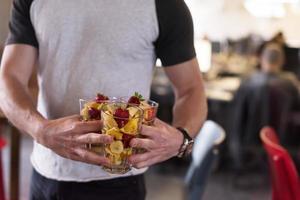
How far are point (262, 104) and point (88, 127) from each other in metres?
2.98

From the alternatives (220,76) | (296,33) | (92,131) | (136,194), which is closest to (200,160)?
(136,194)

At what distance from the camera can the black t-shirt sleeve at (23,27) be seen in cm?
110

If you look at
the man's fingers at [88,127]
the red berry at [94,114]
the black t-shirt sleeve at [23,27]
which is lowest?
the man's fingers at [88,127]

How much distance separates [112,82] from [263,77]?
2.85m

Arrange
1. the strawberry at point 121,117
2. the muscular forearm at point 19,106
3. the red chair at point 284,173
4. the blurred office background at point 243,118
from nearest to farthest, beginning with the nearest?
the strawberry at point 121,117 < the muscular forearm at point 19,106 < the red chair at point 284,173 < the blurred office background at point 243,118

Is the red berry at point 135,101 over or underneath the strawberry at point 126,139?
over

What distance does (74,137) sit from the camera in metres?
0.88

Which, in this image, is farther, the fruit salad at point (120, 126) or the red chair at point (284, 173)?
the red chair at point (284, 173)

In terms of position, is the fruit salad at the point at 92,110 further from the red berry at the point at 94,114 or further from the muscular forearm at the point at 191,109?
the muscular forearm at the point at 191,109

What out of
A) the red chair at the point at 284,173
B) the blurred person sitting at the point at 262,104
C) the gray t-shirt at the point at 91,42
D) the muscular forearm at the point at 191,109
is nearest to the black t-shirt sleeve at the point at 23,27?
the gray t-shirt at the point at 91,42

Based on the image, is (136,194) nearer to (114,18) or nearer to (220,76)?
(114,18)

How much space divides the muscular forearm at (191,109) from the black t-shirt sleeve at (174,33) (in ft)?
0.30

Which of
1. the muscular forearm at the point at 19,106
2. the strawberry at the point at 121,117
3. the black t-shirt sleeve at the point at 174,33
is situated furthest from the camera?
→ the black t-shirt sleeve at the point at 174,33

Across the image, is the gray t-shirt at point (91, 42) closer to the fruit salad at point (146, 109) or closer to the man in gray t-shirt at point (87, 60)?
the man in gray t-shirt at point (87, 60)
